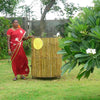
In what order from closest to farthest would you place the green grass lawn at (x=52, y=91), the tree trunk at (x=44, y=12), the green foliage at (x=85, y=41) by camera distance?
1. the green foliage at (x=85, y=41)
2. the green grass lawn at (x=52, y=91)
3. the tree trunk at (x=44, y=12)

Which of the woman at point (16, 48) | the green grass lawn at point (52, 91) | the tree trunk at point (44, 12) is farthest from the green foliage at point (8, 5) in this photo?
the green grass lawn at point (52, 91)

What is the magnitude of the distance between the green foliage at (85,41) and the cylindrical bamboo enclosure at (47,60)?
273cm

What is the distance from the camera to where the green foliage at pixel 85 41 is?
3.77 m

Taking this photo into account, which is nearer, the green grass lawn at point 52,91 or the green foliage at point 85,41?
the green foliage at point 85,41

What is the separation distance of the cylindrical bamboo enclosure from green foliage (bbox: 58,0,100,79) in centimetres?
273

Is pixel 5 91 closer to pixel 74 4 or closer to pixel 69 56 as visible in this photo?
pixel 69 56

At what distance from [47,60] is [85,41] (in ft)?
10.5

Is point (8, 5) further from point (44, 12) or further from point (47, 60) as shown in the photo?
point (47, 60)

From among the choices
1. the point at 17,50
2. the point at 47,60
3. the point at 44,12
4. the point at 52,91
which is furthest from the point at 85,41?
the point at 44,12

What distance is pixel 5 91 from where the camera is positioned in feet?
18.0

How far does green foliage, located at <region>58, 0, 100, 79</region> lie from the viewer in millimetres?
3770

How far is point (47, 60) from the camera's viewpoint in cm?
704

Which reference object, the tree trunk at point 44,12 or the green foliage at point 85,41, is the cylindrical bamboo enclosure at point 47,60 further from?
the tree trunk at point 44,12

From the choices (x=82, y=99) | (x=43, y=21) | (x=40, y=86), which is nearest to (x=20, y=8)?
(x=43, y=21)
